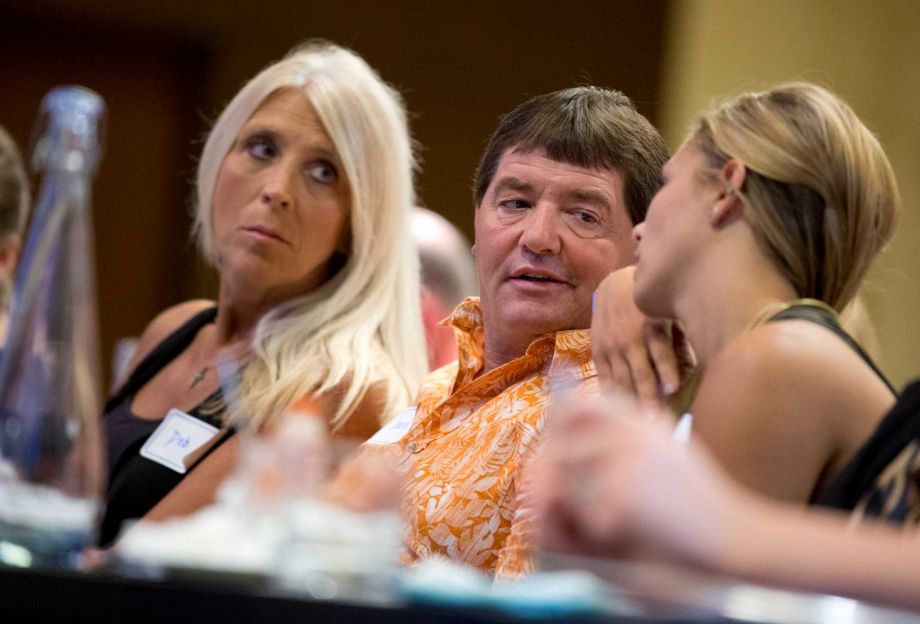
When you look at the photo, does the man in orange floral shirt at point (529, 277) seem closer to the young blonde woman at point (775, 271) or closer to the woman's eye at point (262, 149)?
the young blonde woman at point (775, 271)

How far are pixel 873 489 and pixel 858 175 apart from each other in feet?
1.52

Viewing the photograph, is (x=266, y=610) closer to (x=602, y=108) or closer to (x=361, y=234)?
(x=602, y=108)

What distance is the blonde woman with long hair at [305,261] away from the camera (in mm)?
2518

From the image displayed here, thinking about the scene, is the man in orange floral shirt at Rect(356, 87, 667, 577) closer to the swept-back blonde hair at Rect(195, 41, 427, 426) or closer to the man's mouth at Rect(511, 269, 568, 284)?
the man's mouth at Rect(511, 269, 568, 284)

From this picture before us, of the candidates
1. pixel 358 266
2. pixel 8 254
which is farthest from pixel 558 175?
pixel 8 254

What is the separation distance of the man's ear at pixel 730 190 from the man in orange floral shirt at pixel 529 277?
19.9 inches

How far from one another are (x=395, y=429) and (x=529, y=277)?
0.38 metres

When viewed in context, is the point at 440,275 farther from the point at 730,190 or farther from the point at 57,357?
the point at 57,357

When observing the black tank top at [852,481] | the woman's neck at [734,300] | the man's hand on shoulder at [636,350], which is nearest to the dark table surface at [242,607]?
the black tank top at [852,481]

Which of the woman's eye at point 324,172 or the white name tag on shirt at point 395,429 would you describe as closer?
the white name tag on shirt at point 395,429

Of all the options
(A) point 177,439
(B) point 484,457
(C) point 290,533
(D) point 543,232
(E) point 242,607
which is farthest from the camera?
(A) point 177,439

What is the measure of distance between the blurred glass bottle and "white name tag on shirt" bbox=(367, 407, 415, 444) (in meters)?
1.22

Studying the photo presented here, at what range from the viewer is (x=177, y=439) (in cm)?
250

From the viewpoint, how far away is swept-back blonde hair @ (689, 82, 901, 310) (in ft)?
4.90
